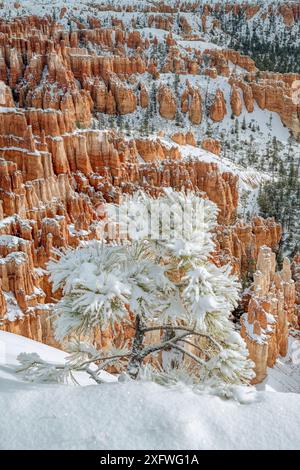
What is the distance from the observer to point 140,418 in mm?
3869

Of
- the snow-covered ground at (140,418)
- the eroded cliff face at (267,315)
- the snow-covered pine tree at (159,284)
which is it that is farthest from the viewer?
the eroded cliff face at (267,315)

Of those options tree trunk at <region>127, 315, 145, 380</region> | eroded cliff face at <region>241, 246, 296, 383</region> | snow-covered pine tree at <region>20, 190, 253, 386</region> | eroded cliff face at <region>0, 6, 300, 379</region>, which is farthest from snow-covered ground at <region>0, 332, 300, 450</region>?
eroded cliff face at <region>241, 246, 296, 383</region>

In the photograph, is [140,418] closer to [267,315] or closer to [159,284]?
[159,284]

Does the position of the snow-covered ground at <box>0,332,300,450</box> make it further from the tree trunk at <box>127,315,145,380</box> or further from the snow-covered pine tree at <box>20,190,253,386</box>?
the tree trunk at <box>127,315,145,380</box>

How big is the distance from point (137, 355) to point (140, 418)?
4.54 ft

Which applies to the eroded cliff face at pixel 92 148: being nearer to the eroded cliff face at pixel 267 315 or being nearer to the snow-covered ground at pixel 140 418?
the eroded cliff face at pixel 267 315

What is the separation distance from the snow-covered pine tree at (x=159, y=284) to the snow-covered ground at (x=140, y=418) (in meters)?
0.48

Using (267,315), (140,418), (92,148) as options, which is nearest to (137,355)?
(140,418)

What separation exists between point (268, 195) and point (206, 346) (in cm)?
3331

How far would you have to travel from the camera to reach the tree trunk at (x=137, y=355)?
204 inches

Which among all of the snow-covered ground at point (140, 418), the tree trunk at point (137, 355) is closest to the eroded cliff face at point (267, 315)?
the tree trunk at point (137, 355)

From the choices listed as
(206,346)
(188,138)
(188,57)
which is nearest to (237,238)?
(188,138)

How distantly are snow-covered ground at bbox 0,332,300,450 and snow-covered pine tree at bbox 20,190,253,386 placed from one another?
48cm
